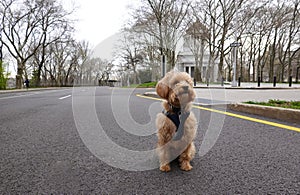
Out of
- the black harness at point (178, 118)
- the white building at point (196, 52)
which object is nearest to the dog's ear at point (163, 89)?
the black harness at point (178, 118)

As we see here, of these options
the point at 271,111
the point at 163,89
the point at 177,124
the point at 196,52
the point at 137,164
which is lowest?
the point at 137,164

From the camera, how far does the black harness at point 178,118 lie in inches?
81.9

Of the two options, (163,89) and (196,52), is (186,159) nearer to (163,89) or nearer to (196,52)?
(163,89)

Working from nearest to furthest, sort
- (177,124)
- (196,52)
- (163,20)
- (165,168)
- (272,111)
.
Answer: (165,168) < (177,124) < (272,111) < (163,20) < (196,52)

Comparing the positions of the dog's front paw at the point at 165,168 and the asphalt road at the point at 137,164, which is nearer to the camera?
the asphalt road at the point at 137,164

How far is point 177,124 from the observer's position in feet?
6.86

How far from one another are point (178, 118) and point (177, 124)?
6cm

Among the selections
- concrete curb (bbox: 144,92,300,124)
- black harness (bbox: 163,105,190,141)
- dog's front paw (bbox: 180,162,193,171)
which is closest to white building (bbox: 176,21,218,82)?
concrete curb (bbox: 144,92,300,124)

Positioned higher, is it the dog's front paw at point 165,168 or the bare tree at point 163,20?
the bare tree at point 163,20

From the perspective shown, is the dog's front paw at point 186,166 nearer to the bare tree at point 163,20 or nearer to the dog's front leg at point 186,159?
the dog's front leg at point 186,159

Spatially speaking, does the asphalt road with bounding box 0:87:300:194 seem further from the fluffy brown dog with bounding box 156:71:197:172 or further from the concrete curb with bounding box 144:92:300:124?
the concrete curb with bounding box 144:92:300:124

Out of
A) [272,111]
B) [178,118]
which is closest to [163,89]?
[178,118]

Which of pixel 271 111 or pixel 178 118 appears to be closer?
pixel 178 118

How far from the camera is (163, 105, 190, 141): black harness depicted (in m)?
2.08
